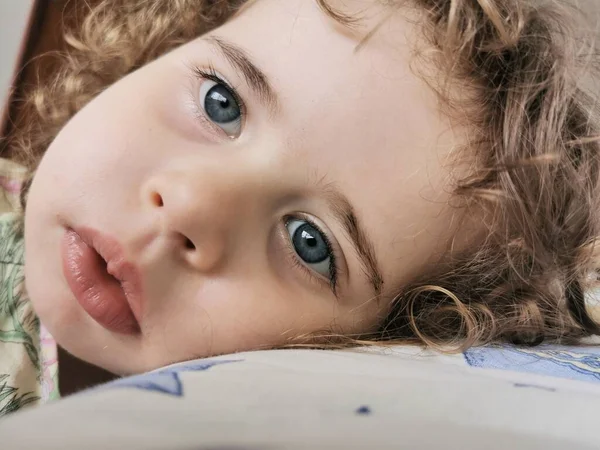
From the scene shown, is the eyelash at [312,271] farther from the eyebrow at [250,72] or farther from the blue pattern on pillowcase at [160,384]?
the blue pattern on pillowcase at [160,384]

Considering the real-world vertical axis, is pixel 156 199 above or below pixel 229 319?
above

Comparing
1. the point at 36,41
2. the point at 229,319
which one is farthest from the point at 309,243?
the point at 36,41

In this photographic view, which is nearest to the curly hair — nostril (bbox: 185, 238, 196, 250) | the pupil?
the pupil

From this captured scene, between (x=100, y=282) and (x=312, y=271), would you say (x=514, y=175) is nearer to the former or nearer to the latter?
(x=312, y=271)

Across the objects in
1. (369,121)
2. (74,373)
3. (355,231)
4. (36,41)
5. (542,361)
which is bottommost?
(74,373)

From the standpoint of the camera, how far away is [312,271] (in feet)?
2.19

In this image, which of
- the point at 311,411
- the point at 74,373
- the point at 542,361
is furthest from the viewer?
the point at 74,373

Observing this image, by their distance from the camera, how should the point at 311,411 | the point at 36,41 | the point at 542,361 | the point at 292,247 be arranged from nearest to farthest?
the point at 311,411, the point at 542,361, the point at 292,247, the point at 36,41

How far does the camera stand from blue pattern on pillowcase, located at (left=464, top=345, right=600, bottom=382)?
49 cm

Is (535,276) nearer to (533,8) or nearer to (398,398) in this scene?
(533,8)

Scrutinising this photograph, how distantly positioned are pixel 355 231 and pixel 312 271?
8cm

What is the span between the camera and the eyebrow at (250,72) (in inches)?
24.5

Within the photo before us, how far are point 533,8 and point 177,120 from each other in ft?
1.70

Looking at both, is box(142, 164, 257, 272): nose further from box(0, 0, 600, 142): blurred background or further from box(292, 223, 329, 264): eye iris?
box(0, 0, 600, 142): blurred background
